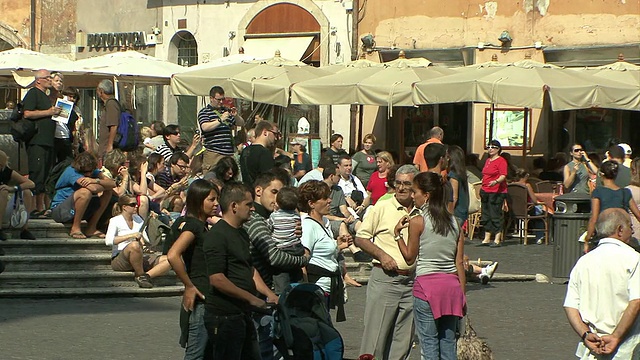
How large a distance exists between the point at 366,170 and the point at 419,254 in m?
13.6

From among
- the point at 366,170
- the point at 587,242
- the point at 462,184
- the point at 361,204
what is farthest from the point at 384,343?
the point at 366,170

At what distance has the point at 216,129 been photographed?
1620 centimetres

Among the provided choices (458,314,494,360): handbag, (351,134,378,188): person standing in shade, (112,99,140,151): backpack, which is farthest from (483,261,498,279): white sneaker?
(458,314,494,360): handbag

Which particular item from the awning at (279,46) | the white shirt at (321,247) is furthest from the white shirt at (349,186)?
the awning at (279,46)

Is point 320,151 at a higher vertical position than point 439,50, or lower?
lower

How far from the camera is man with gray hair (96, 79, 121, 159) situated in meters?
17.8

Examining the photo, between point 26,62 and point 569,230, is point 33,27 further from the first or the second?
point 569,230

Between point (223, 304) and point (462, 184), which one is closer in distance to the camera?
point (223, 304)

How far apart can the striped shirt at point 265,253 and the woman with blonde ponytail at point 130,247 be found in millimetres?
5956

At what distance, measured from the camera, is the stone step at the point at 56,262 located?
49.6 ft

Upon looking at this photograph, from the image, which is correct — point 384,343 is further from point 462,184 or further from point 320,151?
point 320,151

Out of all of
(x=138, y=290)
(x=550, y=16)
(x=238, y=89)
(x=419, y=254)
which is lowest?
(x=138, y=290)

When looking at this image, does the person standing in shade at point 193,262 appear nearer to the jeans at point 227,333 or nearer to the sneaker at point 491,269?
the jeans at point 227,333

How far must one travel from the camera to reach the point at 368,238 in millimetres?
9945
